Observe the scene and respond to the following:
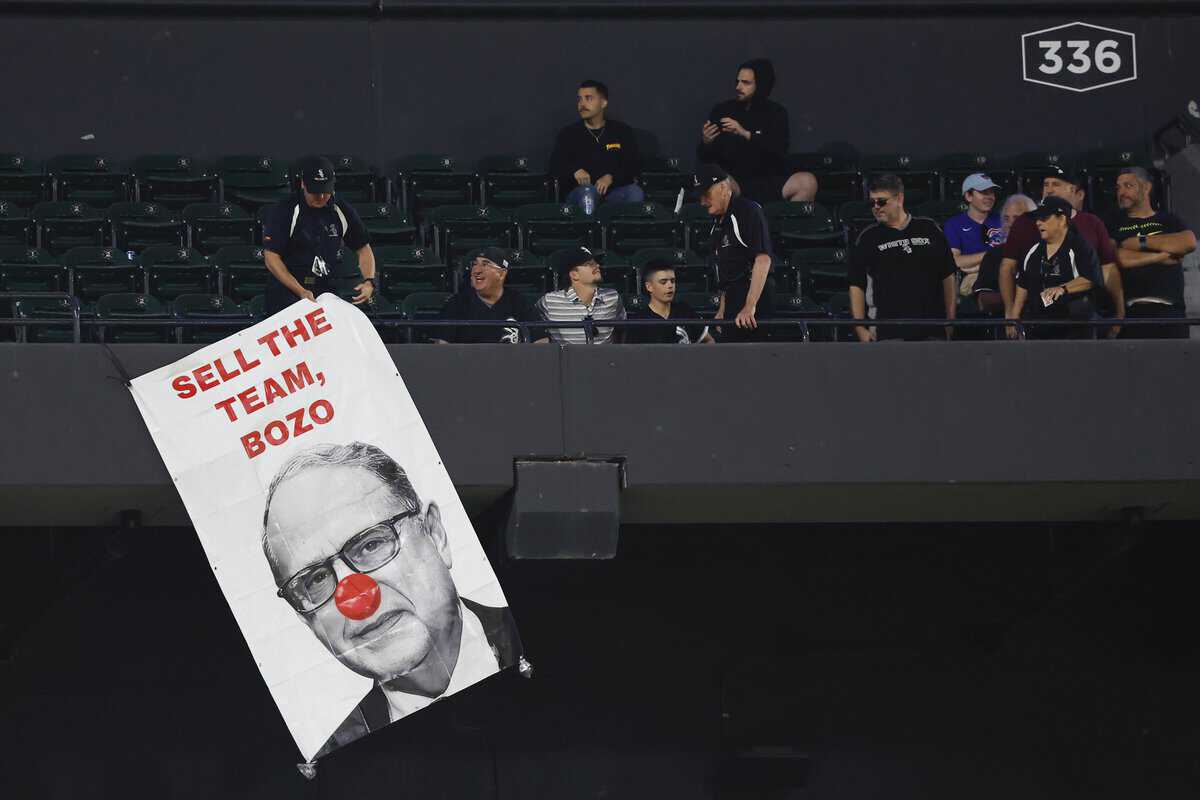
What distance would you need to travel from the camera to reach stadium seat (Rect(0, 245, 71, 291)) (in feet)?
37.4

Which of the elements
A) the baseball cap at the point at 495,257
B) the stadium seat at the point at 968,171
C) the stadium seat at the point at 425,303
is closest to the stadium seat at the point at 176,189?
the stadium seat at the point at 425,303

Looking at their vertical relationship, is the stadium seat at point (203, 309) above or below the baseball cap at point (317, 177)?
below

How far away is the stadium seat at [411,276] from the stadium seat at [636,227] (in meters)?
1.32

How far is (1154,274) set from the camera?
972 cm

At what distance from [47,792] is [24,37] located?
694cm

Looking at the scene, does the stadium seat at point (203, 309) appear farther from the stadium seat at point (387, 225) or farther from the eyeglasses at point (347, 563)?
the eyeglasses at point (347, 563)

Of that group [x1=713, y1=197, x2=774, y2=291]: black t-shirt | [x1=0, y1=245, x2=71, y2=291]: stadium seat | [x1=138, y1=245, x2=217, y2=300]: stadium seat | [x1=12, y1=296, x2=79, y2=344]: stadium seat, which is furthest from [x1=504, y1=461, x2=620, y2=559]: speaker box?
[x1=0, y1=245, x2=71, y2=291]: stadium seat

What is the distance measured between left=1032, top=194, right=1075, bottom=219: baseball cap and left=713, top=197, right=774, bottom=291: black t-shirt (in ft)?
4.65

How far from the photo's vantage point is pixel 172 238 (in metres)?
12.3

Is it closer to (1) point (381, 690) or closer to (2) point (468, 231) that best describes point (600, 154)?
(2) point (468, 231)

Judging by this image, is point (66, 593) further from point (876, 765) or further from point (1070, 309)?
point (1070, 309)

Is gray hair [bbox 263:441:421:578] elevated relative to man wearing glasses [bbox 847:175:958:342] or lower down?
lower down

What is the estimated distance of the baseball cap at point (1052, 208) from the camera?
933 centimetres

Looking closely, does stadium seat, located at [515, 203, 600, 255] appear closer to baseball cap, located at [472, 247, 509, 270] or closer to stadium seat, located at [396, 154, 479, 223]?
stadium seat, located at [396, 154, 479, 223]
